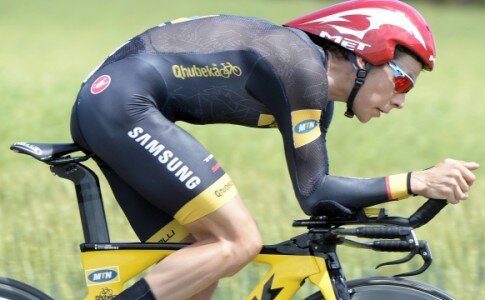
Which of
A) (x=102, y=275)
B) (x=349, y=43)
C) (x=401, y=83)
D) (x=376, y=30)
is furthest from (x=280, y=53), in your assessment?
(x=102, y=275)

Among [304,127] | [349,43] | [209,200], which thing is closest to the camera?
[209,200]

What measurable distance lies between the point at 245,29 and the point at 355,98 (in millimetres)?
493

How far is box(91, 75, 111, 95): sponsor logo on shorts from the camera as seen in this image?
4.29m

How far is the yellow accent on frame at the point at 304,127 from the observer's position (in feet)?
13.7

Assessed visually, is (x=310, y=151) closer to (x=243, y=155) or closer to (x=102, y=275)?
(x=102, y=275)

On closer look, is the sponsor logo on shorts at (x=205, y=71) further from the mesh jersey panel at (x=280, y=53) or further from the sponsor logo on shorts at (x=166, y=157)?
the sponsor logo on shorts at (x=166, y=157)

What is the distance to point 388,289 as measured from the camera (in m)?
4.26

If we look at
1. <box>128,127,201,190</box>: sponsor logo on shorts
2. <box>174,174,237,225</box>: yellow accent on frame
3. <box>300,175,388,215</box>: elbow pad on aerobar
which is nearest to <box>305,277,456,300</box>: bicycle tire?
<box>300,175,388,215</box>: elbow pad on aerobar

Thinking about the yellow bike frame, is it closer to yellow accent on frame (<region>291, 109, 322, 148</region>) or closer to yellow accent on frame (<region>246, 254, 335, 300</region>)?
yellow accent on frame (<region>246, 254, 335, 300</region>)

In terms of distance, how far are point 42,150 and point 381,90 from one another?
4.20ft

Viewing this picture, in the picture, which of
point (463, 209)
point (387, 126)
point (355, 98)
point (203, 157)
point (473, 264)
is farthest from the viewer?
point (387, 126)

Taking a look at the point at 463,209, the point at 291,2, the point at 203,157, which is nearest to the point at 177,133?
the point at 203,157

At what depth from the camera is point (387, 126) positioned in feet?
51.9

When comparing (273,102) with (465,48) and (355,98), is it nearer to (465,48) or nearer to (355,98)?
(355,98)
